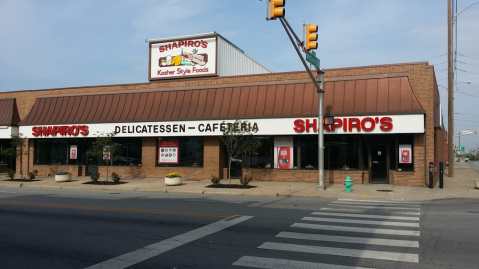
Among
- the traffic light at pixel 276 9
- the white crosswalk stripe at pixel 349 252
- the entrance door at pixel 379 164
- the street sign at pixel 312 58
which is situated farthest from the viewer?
the entrance door at pixel 379 164

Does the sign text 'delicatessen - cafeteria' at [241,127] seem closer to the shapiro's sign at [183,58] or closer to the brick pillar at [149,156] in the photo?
the brick pillar at [149,156]

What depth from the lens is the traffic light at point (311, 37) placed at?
16266mm

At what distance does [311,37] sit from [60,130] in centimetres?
2025

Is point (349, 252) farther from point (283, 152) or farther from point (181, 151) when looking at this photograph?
point (181, 151)

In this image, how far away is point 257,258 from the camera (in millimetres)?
7449

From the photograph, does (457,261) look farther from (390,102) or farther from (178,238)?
(390,102)

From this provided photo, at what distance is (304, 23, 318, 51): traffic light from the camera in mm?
16266

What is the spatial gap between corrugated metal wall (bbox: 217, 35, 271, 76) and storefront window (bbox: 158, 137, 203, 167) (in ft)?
16.9

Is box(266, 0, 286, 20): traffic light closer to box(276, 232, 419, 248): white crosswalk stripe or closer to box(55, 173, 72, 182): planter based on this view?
box(276, 232, 419, 248): white crosswalk stripe

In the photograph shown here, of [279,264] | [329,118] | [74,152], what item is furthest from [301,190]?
[74,152]

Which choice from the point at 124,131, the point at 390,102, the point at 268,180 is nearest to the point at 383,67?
the point at 390,102

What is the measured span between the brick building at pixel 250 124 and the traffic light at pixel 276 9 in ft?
30.4

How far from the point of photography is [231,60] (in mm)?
31453

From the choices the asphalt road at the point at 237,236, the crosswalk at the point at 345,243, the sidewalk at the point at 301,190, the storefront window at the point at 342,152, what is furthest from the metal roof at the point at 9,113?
the crosswalk at the point at 345,243
